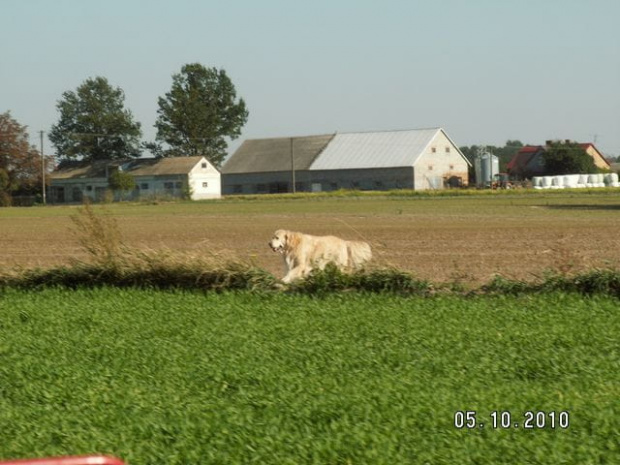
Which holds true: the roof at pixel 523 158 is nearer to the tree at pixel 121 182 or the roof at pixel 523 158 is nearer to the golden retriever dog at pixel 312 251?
the tree at pixel 121 182

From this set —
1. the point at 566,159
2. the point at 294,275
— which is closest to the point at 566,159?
the point at 566,159

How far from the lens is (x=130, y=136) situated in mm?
133750

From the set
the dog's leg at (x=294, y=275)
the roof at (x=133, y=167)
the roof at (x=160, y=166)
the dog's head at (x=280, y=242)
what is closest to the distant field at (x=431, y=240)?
the dog's leg at (x=294, y=275)

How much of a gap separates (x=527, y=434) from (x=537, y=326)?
4.59 m

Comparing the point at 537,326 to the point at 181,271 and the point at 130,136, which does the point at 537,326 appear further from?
the point at 130,136

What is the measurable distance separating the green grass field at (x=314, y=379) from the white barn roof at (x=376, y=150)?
97.8 m

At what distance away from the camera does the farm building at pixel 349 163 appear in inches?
4380

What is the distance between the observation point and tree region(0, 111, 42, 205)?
330 feet

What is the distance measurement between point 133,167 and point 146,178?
380 cm

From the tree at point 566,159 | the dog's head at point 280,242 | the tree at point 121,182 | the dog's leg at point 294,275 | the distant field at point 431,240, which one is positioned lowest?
the distant field at point 431,240

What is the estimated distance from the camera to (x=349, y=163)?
114 metres

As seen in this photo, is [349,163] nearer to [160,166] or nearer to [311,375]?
[160,166]

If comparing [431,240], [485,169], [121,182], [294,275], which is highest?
[485,169]

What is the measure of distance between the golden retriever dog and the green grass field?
3.13 metres
